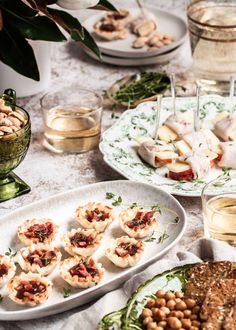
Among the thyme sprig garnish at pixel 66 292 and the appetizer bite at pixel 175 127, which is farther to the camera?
the appetizer bite at pixel 175 127

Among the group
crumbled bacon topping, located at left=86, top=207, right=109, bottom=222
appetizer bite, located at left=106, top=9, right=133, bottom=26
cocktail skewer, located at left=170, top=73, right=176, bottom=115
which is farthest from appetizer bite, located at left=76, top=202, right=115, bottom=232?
appetizer bite, located at left=106, top=9, right=133, bottom=26

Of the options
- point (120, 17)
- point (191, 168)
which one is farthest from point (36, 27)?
point (120, 17)

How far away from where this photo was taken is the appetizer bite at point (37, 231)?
5.71ft

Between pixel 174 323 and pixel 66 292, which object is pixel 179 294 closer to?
pixel 174 323

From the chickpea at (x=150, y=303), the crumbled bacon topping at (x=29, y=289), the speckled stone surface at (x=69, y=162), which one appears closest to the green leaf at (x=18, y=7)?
the speckled stone surface at (x=69, y=162)

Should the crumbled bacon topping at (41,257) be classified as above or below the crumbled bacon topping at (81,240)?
above

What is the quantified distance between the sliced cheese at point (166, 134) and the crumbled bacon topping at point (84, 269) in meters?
0.55

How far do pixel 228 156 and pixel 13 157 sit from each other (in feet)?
1.55

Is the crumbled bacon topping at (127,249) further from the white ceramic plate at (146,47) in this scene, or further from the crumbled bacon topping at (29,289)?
the white ceramic plate at (146,47)

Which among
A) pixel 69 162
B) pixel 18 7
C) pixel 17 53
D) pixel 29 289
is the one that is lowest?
pixel 69 162

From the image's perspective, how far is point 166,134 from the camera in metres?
2.14

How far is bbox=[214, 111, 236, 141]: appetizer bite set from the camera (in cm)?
211

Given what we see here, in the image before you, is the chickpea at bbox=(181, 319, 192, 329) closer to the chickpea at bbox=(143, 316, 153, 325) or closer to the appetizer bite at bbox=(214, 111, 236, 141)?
the chickpea at bbox=(143, 316, 153, 325)

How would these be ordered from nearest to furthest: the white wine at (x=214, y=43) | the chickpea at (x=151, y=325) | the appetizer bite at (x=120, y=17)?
the chickpea at (x=151, y=325)
the white wine at (x=214, y=43)
the appetizer bite at (x=120, y=17)
